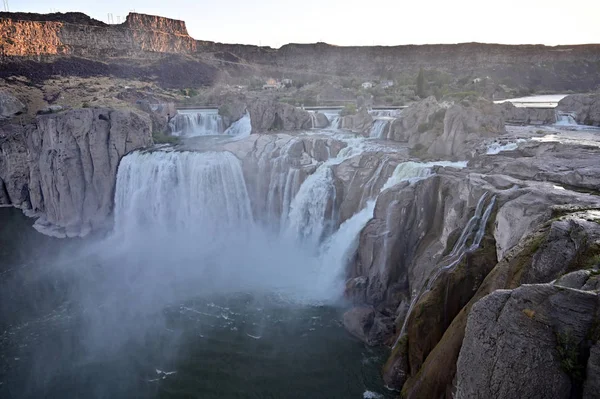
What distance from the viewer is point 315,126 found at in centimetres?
3153

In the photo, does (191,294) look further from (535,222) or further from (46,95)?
(46,95)

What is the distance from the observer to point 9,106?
3509 cm

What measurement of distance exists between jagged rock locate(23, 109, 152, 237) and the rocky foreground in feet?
0.26

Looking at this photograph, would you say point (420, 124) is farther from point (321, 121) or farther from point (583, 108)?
point (583, 108)

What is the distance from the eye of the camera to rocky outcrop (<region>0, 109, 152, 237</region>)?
2527 cm

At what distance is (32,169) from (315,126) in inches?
774

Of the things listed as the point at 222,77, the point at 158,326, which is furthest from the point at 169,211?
the point at 222,77

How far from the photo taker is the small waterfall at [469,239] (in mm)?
11281

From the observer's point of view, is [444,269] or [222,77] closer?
[444,269]

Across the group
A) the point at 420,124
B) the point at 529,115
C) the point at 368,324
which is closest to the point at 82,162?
the point at 420,124

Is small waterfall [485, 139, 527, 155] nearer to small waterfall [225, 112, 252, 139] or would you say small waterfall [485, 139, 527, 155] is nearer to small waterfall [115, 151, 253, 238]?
small waterfall [115, 151, 253, 238]

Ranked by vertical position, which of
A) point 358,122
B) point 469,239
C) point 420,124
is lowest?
point 469,239

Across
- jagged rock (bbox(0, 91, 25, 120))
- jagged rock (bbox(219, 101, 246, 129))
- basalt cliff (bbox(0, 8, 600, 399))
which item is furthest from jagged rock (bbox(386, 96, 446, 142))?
jagged rock (bbox(0, 91, 25, 120))

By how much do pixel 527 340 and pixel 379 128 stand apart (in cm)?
2166
